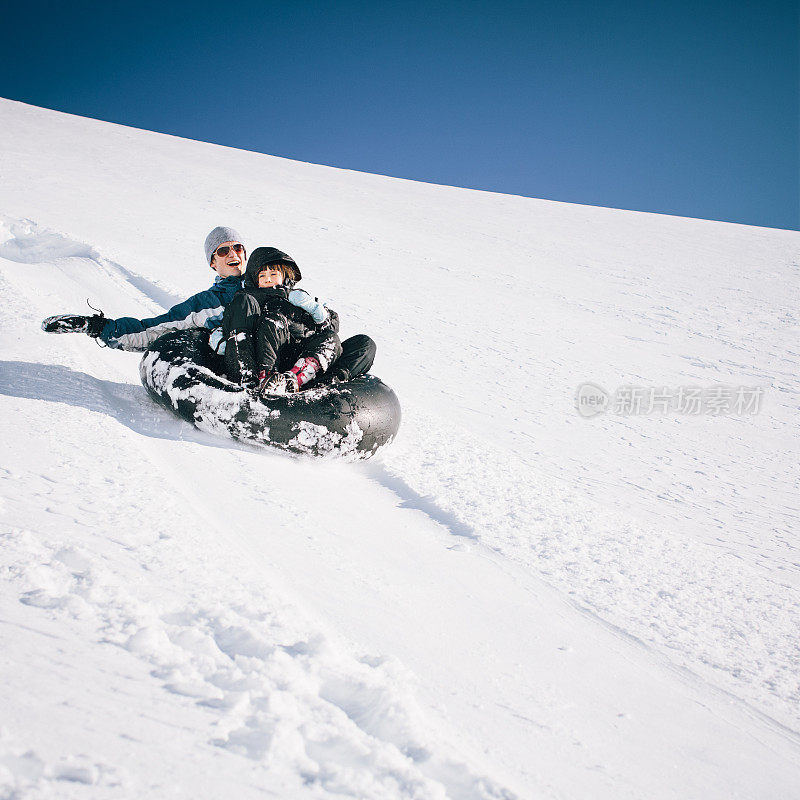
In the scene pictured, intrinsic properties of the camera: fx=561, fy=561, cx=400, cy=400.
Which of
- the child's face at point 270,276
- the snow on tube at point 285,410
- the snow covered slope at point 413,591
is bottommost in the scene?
the snow covered slope at point 413,591

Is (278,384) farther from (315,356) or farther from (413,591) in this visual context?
(413,591)

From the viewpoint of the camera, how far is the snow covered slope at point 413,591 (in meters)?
1.18

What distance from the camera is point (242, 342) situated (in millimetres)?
3037

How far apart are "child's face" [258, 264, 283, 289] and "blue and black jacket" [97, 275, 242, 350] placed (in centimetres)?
29

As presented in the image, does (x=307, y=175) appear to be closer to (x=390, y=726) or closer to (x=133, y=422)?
(x=133, y=422)

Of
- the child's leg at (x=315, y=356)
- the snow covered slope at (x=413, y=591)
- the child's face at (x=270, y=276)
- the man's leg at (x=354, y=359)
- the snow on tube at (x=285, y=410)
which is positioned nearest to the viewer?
the snow covered slope at (x=413, y=591)

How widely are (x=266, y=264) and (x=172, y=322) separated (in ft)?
2.30

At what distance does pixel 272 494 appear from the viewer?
244 centimetres

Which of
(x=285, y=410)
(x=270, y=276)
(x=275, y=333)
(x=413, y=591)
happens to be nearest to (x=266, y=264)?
(x=270, y=276)

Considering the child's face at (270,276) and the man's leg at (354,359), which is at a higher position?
the child's face at (270,276)

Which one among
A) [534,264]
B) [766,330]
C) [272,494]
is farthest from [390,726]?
[534,264]

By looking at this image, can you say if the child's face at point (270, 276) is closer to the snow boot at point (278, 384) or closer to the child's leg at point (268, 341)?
the child's leg at point (268, 341)

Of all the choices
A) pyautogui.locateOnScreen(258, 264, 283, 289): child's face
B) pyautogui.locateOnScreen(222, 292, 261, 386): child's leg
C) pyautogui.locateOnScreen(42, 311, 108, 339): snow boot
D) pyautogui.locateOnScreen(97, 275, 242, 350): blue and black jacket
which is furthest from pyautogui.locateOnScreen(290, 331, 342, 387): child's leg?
pyautogui.locateOnScreen(42, 311, 108, 339): snow boot

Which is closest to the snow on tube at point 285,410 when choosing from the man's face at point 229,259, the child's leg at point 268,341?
the child's leg at point 268,341
